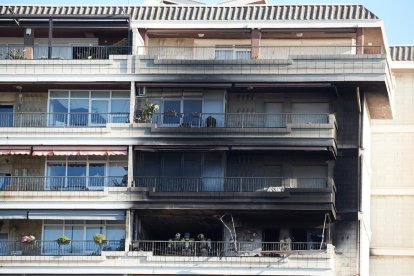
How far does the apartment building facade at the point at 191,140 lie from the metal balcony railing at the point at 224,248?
10 cm

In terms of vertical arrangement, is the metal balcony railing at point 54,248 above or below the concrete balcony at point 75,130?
below

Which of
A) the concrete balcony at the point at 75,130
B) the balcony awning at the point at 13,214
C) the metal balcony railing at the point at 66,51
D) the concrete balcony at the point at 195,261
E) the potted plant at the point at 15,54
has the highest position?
the metal balcony railing at the point at 66,51

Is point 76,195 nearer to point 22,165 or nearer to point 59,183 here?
point 59,183

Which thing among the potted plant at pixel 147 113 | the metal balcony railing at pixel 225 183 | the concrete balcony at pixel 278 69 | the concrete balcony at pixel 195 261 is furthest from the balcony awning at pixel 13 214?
the concrete balcony at pixel 278 69

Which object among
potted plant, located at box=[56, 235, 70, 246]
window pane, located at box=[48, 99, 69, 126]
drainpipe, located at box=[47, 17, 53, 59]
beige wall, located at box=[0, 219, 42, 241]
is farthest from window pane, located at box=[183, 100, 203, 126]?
beige wall, located at box=[0, 219, 42, 241]

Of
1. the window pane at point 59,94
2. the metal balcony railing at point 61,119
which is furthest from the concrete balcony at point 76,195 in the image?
the window pane at point 59,94

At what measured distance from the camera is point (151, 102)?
92.5 meters

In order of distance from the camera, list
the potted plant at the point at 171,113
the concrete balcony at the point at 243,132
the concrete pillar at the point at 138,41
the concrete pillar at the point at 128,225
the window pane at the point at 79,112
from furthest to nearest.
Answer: the concrete pillar at the point at 138,41 → the window pane at the point at 79,112 → the potted plant at the point at 171,113 → the concrete pillar at the point at 128,225 → the concrete balcony at the point at 243,132

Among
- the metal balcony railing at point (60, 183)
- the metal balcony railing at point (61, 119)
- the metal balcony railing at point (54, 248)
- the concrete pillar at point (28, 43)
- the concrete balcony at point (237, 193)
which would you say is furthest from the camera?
the concrete pillar at point (28, 43)

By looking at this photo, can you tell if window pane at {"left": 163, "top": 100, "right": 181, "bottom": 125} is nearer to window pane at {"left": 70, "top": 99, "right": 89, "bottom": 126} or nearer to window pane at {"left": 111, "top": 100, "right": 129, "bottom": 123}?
window pane at {"left": 111, "top": 100, "right": 129, "bottom": 123}

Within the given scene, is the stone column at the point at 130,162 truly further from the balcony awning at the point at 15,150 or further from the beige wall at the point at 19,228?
the beige wall at the point at 19,228

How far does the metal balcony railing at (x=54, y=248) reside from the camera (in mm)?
90188

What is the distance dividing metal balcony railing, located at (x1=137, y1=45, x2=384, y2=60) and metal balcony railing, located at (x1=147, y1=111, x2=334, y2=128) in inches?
132

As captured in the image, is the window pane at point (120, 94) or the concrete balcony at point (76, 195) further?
the window pane at point (120, 94)
